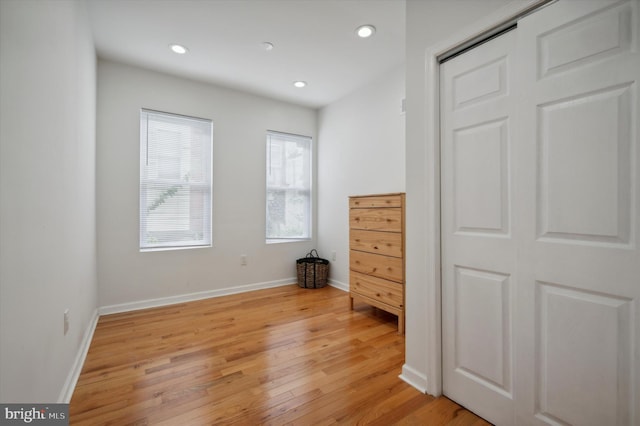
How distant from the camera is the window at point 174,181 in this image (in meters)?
3.19

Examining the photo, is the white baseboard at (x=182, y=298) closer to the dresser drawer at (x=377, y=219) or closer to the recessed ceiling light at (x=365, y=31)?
the dresser drawer at (x=377, y=219)

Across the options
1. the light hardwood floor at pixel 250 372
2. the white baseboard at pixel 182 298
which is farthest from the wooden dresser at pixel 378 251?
the white baseboard at pixel 182 298

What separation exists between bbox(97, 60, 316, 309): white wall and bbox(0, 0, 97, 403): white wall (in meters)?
1.00

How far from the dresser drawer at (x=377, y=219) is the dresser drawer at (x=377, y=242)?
0.16 feet

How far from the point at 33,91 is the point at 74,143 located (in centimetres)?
85

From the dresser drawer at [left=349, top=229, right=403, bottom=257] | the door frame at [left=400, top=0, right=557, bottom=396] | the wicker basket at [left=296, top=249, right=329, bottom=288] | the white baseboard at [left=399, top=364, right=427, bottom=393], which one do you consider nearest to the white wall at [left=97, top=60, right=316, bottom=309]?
the wicker basket at [left=296, top=249, right=329, bottom=288]

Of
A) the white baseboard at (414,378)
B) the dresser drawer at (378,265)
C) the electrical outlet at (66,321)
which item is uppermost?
the dresser drawer at (378,265)

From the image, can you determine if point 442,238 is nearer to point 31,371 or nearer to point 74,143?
point 31,371

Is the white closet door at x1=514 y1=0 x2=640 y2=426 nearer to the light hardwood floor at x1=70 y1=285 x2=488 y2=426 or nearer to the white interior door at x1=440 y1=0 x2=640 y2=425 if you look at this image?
the white interior door at x1=440 y1=0 x2=640 y2=425

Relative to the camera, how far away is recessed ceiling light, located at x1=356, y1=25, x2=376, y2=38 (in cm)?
245

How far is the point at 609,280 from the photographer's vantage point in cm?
108

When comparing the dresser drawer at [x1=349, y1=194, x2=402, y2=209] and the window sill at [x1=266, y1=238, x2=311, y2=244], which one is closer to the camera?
the dresser drawer at [x1=349, y1=194, x2=402, y2=209]

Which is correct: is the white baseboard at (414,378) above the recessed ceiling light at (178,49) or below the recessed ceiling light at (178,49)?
below

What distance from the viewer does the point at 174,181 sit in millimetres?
3340
